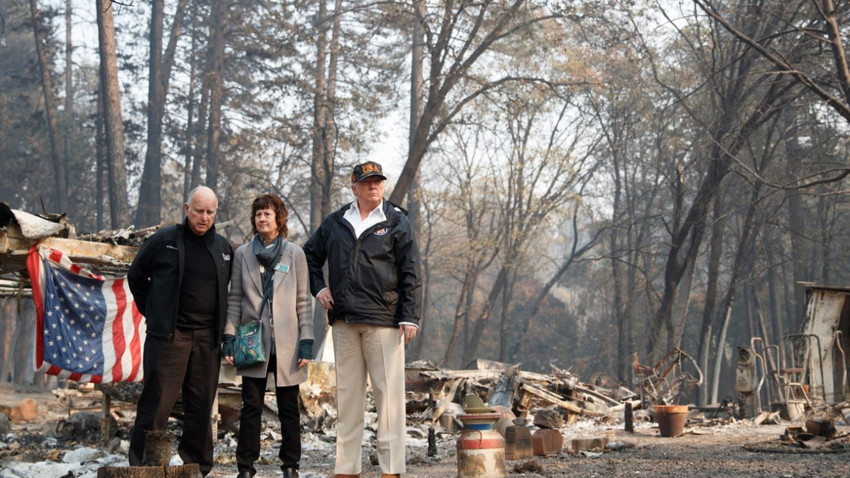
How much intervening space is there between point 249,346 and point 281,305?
0.36m

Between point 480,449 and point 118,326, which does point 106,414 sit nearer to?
point 118,326

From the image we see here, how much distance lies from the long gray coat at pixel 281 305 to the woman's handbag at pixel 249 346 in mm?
54

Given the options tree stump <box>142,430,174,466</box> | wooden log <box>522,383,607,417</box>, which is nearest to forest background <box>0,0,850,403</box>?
wooden log <box>522,383,607,417</box>

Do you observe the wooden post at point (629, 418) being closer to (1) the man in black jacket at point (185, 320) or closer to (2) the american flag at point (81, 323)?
(2) the american flag at point (81, 323)

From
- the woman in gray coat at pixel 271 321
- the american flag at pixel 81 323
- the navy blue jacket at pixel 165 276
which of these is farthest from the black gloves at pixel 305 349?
the american flag at pixel 81 323

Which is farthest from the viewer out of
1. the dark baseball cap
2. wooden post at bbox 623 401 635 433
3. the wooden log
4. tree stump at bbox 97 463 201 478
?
the wooden log

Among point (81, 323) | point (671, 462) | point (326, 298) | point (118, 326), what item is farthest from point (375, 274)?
point (118, 326)

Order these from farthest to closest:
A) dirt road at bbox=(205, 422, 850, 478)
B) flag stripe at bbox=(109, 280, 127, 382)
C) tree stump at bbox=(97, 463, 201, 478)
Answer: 1. flag stripe at bbox=(109, 280, 127, 382)
2. dirt road at bbox=(205, 422, 850, 478)
3. tree stump at bbox=(97, 463, 201, 478)

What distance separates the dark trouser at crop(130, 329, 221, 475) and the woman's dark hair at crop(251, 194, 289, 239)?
34.5 inches

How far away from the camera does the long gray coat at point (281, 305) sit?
611cm

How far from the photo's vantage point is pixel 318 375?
14344mm

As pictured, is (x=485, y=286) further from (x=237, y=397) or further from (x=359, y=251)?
(x=359, y=251)

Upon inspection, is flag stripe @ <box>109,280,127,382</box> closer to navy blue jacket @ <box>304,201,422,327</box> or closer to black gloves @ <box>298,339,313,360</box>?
black gloves @ <box>298,339,313,360</box>

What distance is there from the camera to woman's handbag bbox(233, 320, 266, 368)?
5.99 m
